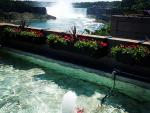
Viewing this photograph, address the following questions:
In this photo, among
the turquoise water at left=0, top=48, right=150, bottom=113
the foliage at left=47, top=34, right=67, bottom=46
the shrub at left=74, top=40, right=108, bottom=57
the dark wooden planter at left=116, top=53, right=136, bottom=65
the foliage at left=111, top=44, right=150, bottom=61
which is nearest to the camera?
the turquoise water at left=0, top=48, right=150, bottom=113

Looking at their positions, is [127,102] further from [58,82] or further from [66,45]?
Answer: [66,45]

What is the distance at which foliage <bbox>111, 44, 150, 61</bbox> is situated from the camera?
37.0 feet

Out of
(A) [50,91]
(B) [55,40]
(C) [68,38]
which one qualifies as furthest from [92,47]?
(A) [50,91]

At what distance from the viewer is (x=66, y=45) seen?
14.3 meters

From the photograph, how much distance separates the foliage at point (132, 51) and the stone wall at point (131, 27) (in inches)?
450

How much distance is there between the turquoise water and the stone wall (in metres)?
11.7

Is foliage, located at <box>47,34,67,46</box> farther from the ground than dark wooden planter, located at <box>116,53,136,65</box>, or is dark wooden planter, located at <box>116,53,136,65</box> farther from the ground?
Result: foliage, located at <box>47,34,67,46</box>

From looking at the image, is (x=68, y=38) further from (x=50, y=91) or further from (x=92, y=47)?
(x=50, y=91)

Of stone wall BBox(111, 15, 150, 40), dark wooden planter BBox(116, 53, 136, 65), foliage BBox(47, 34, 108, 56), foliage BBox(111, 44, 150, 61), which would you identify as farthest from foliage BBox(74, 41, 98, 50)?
stone wall BBox(111, 15, 150, 40)

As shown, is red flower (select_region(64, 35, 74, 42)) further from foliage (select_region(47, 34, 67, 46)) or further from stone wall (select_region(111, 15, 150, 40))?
stone wall (select_region(111, 15, 150, 40))

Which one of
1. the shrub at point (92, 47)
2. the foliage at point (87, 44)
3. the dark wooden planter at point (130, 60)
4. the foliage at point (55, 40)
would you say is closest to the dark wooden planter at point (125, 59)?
the dark wooden planter at point (130, 60)

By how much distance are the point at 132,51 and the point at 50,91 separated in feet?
13.1

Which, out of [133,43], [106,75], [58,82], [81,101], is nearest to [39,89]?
[58,82]

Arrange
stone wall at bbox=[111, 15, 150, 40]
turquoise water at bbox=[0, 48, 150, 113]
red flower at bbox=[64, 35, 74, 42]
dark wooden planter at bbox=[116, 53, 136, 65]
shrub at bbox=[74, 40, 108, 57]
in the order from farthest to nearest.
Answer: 1. stone wall at bbox=[111, 15, 150, 40]
2. red flower at bbox=[64, 35, 74, 42]
3. shrub at bbox=[74, 40, 108, 57]
4. dark wooden planter at bbox=[116, 53, 136, 65]
5. turquoise water at bbox=[0, 48, 150, 113]
